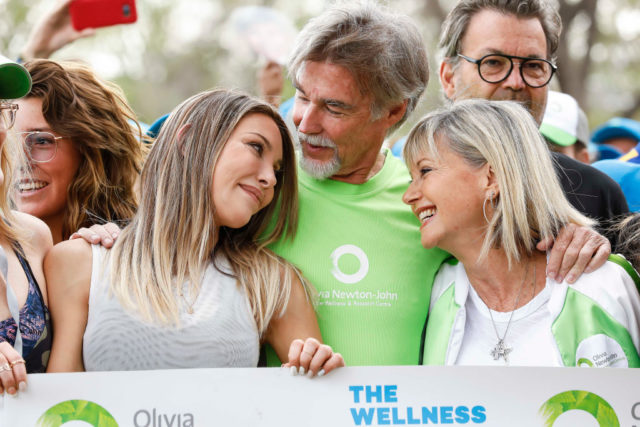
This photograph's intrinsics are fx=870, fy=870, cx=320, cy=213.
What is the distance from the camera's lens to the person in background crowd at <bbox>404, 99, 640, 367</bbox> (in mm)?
3092

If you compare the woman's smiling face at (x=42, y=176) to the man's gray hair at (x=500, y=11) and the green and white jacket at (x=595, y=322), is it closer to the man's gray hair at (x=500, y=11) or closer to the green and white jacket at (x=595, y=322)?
the green and white jacket at (x=595, y=322)

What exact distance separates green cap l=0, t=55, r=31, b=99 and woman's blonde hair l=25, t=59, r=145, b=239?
90cm

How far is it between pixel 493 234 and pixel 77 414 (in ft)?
5.25

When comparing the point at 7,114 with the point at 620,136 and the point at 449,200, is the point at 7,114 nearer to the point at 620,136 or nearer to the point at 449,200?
the point at 449,200

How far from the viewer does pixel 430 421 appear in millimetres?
2633

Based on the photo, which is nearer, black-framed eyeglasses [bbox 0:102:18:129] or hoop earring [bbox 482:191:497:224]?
black-framed eyeglasses [bbox 0:102:18:129]

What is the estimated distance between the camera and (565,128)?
527cm

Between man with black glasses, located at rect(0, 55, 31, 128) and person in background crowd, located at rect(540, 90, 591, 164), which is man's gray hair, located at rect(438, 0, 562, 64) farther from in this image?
man with black glasses, located at rect(0, 55, 31, 128)

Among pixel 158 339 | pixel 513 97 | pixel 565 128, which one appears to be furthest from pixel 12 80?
pixel 565 128

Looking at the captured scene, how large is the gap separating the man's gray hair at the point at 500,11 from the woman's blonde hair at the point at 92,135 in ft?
5.29

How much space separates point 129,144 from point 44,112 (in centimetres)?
39

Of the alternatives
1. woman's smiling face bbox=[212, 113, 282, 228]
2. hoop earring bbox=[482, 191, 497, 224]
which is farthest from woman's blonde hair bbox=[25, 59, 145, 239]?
hoop earring bbox=[482, 191, 497, 224]

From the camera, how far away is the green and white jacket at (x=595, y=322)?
2.90m

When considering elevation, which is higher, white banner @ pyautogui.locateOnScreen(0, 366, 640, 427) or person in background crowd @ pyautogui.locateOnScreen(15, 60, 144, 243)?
person in background crowd @ pyautogui.locateOnScreen(15, 60, 144, 243)
